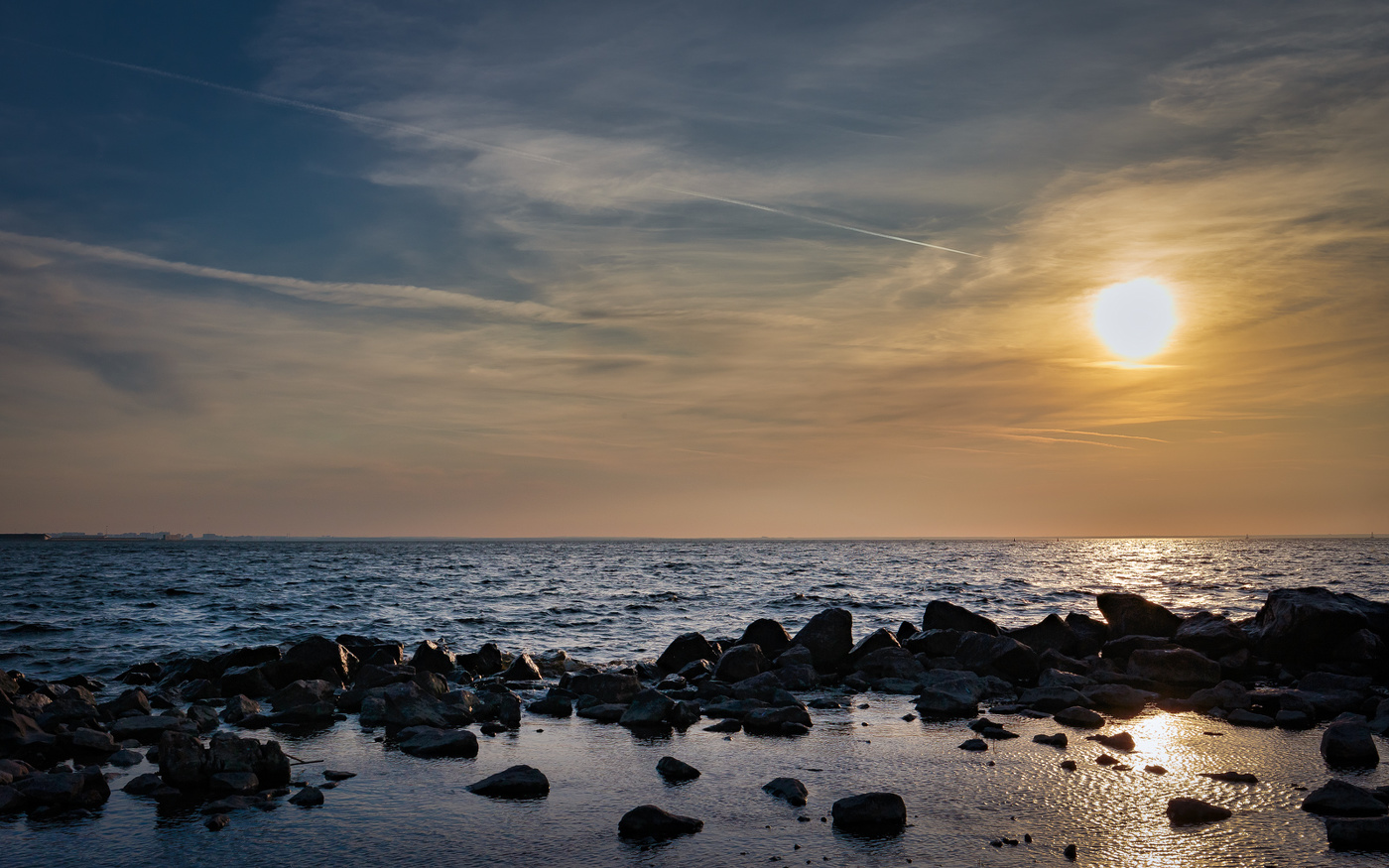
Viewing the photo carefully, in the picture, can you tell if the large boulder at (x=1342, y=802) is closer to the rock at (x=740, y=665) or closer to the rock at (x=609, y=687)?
the rock at (x=609, y=687)

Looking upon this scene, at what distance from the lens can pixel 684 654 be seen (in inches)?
925

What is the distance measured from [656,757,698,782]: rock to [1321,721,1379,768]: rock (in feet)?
30.5

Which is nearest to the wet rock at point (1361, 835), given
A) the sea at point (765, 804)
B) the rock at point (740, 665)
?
the sea at point (765, 804)

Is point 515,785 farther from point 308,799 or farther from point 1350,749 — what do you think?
point 1350,749

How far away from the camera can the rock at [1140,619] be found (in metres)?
24.8

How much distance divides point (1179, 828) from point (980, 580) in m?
59.2

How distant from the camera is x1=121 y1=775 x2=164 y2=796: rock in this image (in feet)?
37.2

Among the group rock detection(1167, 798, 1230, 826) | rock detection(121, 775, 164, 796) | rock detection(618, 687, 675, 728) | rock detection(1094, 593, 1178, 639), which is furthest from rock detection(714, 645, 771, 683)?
rock detection(121, 775, 164, 796)

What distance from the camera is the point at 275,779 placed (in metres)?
11.8

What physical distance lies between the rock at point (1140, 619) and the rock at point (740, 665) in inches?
448

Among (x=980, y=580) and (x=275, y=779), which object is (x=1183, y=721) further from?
(x=980, y=580)

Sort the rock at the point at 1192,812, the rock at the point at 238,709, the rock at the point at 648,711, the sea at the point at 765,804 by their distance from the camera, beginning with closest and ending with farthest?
the sea at the point at 765,804, the rock at the point at 1192,812, the rock at the point at 648,711, the rock at the point at 238,709

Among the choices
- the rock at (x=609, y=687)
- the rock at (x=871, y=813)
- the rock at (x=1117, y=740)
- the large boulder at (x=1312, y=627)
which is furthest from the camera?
the large boulder at (x=1312, y=627)

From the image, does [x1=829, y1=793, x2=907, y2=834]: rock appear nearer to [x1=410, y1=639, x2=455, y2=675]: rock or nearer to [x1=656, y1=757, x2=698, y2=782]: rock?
[x1=656, y1=757, x2=698, y2=782]: rock
